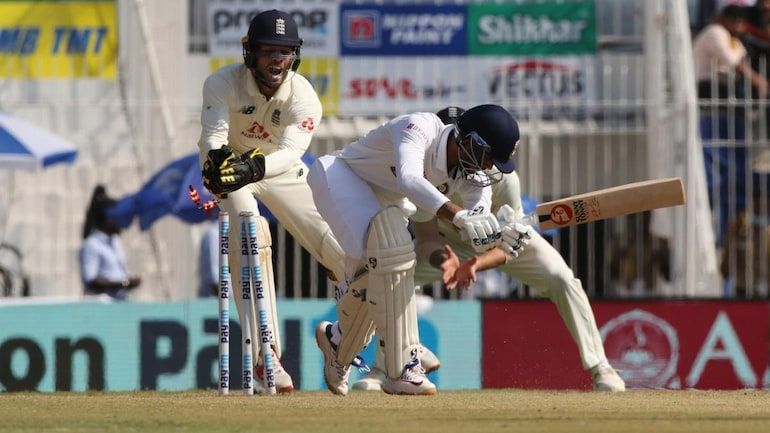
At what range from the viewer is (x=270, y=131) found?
30.3ft

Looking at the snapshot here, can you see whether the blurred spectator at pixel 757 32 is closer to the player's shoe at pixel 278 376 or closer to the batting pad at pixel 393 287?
the player's shoe at pixel 278 376

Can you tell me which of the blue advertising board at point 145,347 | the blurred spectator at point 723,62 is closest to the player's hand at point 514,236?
the blue advertising board at point 145,347

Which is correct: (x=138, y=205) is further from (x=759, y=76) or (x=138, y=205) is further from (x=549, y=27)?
(x=759, y=76)

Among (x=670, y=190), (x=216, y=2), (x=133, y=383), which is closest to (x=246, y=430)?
(x=670, y=190)

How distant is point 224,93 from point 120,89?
20.1 feet

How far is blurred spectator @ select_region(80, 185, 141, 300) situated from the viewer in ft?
43.8

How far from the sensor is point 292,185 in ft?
30.6

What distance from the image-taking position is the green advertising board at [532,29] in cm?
1481

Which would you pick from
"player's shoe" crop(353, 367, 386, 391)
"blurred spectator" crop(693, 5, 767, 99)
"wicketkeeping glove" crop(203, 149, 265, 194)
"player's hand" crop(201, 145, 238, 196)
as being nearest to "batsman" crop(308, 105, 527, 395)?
Result: "wicketkeeping glove" crop(203, 149, 265, 194)

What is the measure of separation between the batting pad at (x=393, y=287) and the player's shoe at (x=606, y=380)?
2.27 metres

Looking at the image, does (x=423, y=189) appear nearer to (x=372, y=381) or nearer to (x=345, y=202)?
(x=345, y=202)

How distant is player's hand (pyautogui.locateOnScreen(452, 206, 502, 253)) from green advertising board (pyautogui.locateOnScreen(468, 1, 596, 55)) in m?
7.23

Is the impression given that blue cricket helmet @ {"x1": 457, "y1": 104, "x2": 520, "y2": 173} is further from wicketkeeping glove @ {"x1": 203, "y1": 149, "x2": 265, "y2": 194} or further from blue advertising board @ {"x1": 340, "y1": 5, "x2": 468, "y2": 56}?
blue advertising board @ {"x1": 340, "y1": 5, "x2": 468, "y2": 56}

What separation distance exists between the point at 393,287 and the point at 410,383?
1.52 feet
